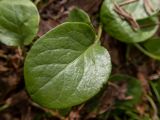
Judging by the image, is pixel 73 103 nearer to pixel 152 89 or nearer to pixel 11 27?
pixel 11 27

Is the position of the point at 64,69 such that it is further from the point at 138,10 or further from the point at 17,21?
the point at 138,10

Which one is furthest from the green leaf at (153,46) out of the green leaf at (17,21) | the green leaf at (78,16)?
the green leaf at (17,21)

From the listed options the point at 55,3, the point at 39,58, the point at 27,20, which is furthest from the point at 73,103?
the point at 55,3

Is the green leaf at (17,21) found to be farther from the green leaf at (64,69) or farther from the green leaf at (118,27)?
the green leaf at (118,27)

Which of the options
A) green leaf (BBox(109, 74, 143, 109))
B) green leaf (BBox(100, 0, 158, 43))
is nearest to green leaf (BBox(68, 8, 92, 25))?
green leaf (BBox(100, 0, 158, 43))

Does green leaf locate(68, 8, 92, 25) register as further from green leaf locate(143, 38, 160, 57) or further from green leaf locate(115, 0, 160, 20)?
green leaf locate(143, 38, 160, 57)
